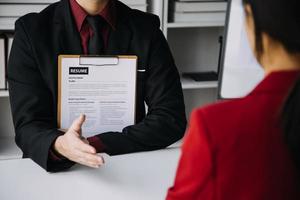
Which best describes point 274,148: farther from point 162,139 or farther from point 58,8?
point 58,8

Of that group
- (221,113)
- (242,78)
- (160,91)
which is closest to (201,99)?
(242,78)

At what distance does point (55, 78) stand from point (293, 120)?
93 centimetres

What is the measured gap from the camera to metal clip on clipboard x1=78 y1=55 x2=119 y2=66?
4.35 ft

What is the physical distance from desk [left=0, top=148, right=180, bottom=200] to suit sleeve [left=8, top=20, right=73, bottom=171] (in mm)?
148

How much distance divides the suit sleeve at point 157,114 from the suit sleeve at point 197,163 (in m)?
0.67

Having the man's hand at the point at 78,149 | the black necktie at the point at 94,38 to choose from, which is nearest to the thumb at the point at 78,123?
the man's hand at the point at 78,149

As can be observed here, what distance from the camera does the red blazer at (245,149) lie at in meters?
0.57

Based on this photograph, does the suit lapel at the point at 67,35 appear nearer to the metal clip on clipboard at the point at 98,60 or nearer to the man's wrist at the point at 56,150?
the metal clip on clipboard at the point at 98,60

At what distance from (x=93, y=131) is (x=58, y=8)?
1.31 ft

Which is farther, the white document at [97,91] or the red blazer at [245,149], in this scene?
the white document at [97,91]

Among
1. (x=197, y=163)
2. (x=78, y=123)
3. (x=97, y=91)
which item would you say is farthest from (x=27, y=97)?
(x=197, y=163)

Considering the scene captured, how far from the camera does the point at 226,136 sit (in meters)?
0.58

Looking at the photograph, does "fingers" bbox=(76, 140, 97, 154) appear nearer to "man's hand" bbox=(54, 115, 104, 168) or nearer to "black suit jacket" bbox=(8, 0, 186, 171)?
"man's hand" bbox=(54, 115, 104, 168)

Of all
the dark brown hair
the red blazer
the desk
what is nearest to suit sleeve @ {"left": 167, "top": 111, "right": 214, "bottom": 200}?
the red blazer
